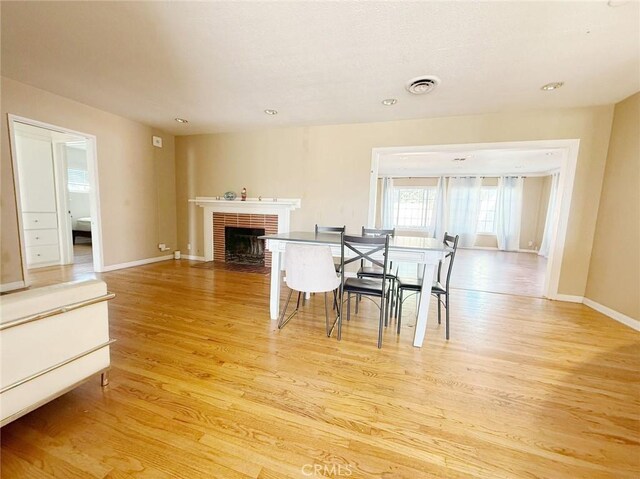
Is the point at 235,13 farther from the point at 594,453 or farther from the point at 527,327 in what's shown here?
the point at 527,327

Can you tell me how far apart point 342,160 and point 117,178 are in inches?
144

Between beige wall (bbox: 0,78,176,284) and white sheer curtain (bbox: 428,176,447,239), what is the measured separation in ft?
24.6

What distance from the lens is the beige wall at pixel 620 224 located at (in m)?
2.63

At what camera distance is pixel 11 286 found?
296cm

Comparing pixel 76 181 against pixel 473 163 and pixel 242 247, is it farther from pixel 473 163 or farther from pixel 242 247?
pixel 473 163

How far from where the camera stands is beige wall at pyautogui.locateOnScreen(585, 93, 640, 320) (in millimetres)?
2627

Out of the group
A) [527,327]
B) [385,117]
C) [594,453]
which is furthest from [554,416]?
[385,117]

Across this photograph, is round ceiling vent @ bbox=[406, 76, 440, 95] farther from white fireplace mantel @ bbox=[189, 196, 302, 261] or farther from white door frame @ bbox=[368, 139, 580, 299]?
white fireplace mantel @ bbox=[189, 196, 302, 261]

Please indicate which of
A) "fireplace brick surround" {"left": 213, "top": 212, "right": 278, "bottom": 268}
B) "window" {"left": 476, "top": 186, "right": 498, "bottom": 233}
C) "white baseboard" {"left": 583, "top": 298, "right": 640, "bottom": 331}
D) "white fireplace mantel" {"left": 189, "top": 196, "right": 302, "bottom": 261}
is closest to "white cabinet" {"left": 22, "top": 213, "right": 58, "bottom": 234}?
"white fireplace mantel" {"left": 189, "top": 196, "right": 302, "bottom": 261}

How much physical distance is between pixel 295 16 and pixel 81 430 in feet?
8.89

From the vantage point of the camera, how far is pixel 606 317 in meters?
2.79

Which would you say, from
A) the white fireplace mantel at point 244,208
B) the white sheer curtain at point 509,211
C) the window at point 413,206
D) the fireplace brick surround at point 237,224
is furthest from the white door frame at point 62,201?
the white sheer curtain at point 509,211

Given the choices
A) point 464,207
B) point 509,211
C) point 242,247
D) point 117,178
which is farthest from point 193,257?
point 509,211

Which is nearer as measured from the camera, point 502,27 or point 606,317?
point 502,27
